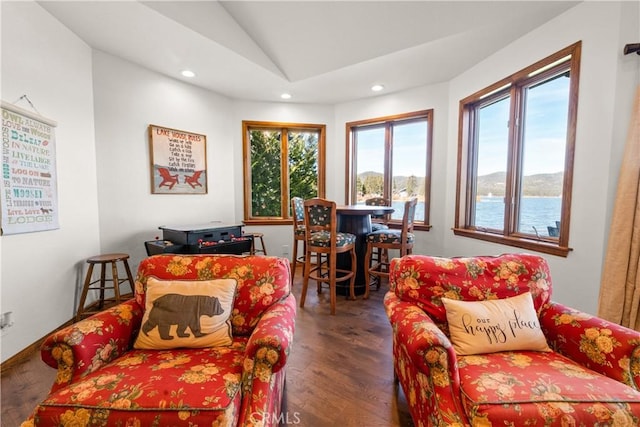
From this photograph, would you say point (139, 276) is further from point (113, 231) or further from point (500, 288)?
point (500, 288)

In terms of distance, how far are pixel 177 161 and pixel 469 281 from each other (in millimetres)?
3471

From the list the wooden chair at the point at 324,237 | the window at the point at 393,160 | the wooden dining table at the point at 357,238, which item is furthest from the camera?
the window at the point at 393,160

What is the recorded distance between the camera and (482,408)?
954 mm

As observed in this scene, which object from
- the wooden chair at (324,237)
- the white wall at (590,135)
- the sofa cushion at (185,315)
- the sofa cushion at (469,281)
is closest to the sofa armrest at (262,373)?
the sofa cushion at (185,315)

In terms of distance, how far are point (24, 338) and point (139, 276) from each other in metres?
1.35

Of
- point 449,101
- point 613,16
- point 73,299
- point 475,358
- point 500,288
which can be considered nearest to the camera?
point 475,358

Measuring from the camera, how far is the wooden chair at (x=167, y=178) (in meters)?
3.30

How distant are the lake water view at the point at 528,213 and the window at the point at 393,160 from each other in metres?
0.74

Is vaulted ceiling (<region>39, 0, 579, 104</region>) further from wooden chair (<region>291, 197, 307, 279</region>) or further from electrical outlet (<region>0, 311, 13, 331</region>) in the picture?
electrical outlet (<region>0, 311, 13, 331</region>)

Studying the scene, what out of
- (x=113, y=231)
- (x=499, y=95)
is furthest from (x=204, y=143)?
(x=499, y=95)

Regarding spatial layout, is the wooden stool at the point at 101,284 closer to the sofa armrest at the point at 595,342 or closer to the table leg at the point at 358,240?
the table leg at the point at 358,240

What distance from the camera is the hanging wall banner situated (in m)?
1.83

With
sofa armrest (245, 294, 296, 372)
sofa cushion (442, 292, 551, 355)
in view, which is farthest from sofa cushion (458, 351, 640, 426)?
sofa armrest (245, 294, 296, 372)

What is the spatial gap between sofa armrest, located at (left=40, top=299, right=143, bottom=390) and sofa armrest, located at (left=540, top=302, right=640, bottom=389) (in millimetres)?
2116
